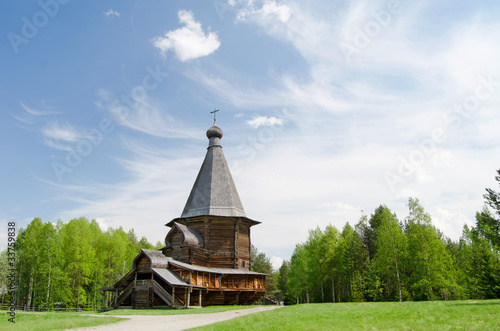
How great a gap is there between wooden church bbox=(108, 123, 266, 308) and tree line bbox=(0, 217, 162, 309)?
20.0 feet

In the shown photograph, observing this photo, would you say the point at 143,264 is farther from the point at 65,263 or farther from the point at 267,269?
the point at 267,269

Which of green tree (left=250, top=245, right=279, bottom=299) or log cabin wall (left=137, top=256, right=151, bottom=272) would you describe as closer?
log cabin wall (left=137, top=256, right=151, bottom=272)

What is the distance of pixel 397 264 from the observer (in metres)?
34.1

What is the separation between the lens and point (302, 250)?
1882 inches

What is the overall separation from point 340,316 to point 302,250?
34.7m

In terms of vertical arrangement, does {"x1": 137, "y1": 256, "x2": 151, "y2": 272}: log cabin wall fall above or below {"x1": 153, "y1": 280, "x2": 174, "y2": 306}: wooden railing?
above

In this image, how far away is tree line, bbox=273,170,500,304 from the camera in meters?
30.1

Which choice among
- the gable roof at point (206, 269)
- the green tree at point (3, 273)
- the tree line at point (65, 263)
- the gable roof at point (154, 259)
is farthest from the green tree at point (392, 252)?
the green tree at point (3, 273)

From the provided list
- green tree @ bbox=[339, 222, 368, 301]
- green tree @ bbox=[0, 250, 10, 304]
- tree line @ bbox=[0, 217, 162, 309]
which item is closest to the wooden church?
tree line @ bbox=[0, 217, 162, 309]

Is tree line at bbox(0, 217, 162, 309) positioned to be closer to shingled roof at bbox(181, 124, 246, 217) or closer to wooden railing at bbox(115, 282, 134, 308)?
→ wooden railing at bbox(115, 282, 134, 308)

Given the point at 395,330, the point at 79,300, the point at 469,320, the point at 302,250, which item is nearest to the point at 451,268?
the point at 302,250

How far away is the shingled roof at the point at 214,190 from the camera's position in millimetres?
34156

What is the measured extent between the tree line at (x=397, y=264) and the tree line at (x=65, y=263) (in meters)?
23.1

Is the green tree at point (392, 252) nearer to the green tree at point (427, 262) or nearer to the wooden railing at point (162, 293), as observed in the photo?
the green tree at point (427, 262)
